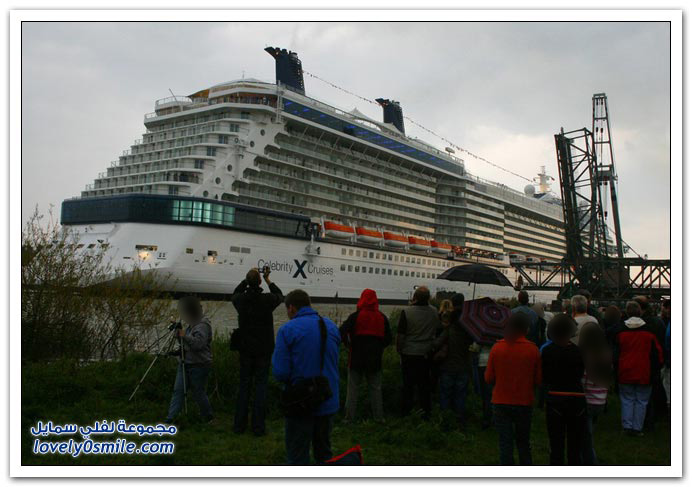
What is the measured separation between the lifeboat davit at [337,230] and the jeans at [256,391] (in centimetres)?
3424

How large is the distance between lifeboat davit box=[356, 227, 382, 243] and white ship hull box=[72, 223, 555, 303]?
87 cm

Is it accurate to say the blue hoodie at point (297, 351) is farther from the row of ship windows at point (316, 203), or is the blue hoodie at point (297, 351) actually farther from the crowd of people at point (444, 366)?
the row of ship windows at point (316, 203)

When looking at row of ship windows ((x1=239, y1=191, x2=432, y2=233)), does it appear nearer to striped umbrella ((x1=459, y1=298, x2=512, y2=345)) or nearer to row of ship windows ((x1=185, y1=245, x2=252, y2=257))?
row of ship windows ((x1=185, y1=245, x2=252, y2=257))

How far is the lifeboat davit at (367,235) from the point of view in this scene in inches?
1721

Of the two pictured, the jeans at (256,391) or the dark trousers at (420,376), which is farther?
the dark trousers at (420,376)

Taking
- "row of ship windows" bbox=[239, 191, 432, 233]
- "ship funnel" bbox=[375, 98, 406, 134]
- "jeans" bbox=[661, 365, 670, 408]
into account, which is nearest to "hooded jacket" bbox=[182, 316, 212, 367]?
"jeans" bbox=[661, 365, 670, 408]

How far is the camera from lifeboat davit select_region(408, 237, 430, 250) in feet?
163

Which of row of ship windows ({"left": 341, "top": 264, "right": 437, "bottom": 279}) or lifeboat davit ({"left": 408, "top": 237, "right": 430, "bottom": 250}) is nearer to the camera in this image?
row of ship windows ({"left": 341, "top": 264, "right": 437, "bottom": 279})

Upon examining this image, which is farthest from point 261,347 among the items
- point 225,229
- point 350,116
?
point 350,116

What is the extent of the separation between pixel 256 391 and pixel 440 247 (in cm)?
4786

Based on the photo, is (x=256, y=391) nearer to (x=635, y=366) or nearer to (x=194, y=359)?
(x=194, y=359)

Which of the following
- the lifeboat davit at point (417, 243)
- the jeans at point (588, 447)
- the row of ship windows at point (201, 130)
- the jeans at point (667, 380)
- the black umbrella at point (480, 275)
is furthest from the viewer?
the lifeboat davit at point (417, 243)

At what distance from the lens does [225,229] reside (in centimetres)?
3378

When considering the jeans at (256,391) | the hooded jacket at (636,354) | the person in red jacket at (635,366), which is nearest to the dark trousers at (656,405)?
the person in red jacket at (635,366)
